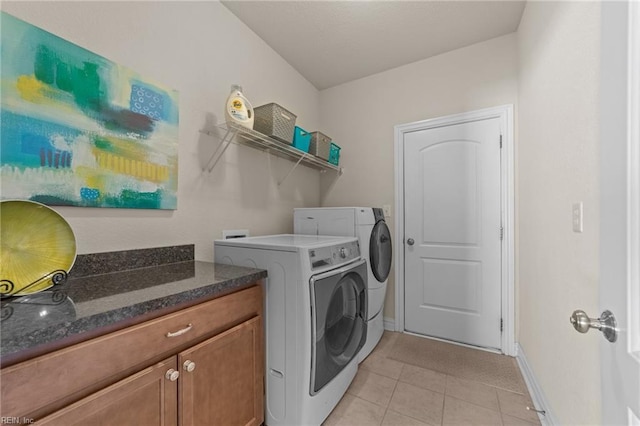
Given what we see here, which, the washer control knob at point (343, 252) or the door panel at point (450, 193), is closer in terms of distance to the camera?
the washer control knob at point (343, 252)

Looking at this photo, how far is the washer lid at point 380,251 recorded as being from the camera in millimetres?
2160

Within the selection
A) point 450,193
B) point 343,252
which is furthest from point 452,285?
point 343,252

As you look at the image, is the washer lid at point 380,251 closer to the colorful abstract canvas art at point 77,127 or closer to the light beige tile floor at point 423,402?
the light beige tile floor at point 423,402

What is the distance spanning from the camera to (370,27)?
2.06 metres

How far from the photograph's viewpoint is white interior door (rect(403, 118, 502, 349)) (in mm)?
2213

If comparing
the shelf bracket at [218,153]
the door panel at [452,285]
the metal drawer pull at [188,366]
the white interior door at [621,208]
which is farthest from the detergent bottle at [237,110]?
the door panel at [452,285]

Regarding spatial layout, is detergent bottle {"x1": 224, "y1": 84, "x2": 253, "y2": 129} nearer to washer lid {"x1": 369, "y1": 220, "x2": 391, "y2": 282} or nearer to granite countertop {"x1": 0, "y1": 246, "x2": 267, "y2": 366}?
granite countertop {"x1": 0, "y1": 246, "x2": 267, "y2": 366}

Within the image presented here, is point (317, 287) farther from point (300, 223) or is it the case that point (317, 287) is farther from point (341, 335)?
point (300, 223)

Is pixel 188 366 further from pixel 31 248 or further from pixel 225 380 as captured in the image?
pixel 31 248

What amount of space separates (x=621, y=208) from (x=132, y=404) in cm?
139

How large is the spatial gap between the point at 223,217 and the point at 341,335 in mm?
1113

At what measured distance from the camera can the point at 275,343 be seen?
1.33m

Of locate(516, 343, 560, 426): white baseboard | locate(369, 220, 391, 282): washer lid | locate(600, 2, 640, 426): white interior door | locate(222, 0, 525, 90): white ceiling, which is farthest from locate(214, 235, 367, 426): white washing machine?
locate(222, 0, 525, 90): white ceiling

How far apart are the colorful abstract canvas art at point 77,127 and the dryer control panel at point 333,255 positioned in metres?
0.91
